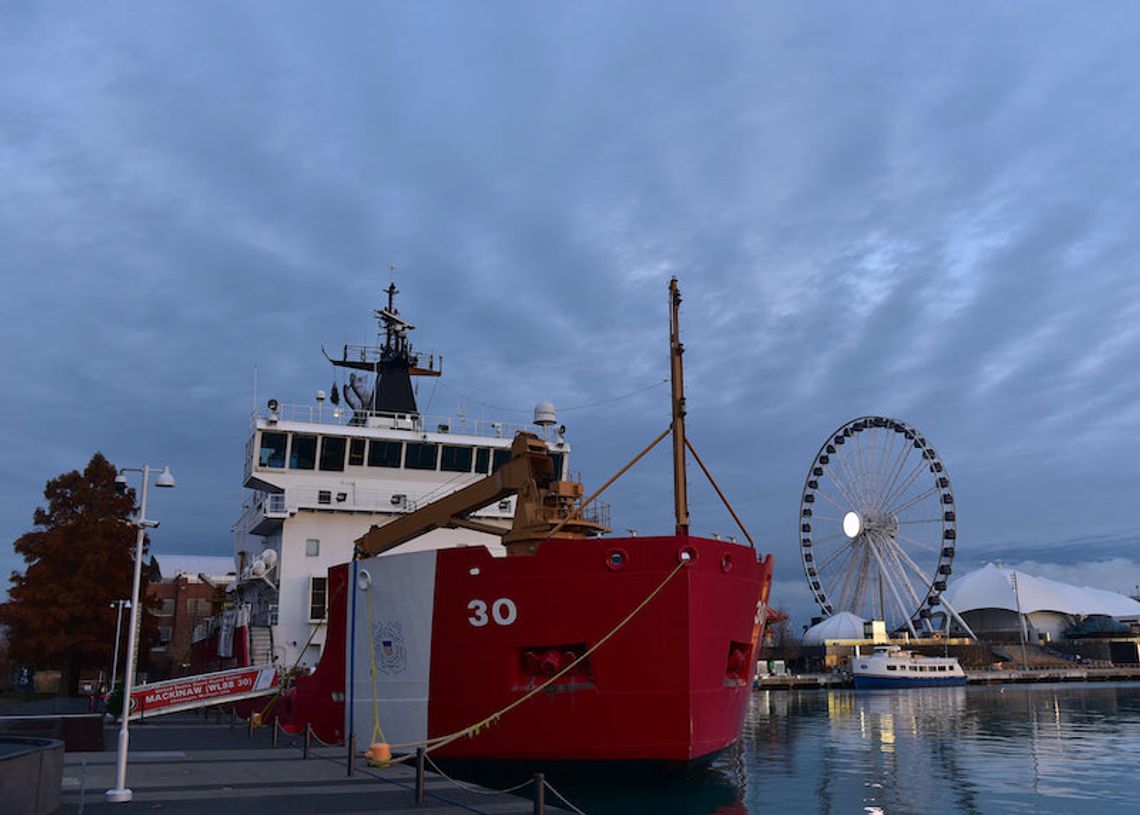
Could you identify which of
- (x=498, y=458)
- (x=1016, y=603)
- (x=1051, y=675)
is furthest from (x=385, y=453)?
(x=1016, y=603)

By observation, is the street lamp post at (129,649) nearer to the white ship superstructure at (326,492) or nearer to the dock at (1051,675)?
the white ship superstructure at (326,492)

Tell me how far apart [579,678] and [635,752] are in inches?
59.3

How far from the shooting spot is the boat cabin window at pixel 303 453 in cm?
2486

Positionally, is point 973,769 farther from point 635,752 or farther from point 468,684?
point 468,684

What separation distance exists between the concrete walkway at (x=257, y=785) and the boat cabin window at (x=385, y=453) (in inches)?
293

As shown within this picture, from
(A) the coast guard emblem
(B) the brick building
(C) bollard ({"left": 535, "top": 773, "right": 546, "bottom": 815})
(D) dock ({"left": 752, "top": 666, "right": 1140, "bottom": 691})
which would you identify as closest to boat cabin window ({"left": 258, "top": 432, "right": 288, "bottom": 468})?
(A) the coast guard emblem

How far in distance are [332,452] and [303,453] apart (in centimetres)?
77

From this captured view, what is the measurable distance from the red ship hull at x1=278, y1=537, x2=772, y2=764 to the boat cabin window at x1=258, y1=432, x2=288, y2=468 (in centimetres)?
882

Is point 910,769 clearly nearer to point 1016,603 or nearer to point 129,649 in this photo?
point 129,649

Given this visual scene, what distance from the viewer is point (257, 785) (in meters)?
14.4

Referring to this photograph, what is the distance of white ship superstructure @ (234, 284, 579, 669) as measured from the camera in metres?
23.8

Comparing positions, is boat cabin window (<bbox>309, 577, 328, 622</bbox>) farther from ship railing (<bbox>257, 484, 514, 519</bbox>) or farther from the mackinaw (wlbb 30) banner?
ship railing (<bbox>257, 484, 514, 519</bbox>)

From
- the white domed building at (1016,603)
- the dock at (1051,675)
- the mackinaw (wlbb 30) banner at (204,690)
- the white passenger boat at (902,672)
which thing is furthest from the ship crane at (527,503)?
the white domed building at (1016,603)

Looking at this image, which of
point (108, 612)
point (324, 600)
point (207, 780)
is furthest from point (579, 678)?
point (108, 612)
